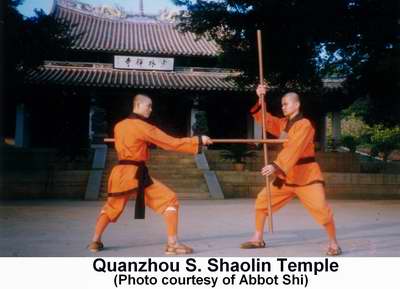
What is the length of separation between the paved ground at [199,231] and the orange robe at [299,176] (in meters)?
0.45

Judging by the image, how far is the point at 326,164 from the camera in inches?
575

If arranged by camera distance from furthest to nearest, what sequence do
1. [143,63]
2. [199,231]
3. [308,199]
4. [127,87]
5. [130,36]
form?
1. [130,36]
2. [143,63]
3. [127,87]
4. [199,231]
5. [308,199]

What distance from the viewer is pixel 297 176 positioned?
4.86 metres

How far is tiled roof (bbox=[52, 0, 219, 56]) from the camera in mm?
19281

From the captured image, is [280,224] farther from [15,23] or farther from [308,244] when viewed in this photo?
[15,23]

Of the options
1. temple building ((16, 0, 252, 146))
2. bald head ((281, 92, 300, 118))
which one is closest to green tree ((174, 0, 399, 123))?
bald head ((281, 92, 300, 118))

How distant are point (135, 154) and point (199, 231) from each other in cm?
183

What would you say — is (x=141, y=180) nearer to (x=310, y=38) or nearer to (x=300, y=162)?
(x=300, y=162)

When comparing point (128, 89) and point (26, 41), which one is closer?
Answer: point (26, 41)

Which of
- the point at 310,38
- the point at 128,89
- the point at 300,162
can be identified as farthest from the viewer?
the point at 128,89

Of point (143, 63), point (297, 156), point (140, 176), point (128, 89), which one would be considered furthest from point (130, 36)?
point (297, 156)

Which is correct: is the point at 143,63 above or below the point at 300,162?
above

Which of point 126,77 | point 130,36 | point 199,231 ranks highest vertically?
point 130,36

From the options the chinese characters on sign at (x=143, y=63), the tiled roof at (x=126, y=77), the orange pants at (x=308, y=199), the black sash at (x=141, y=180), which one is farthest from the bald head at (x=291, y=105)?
the chinese characters on sign at (x=143, y=63)
